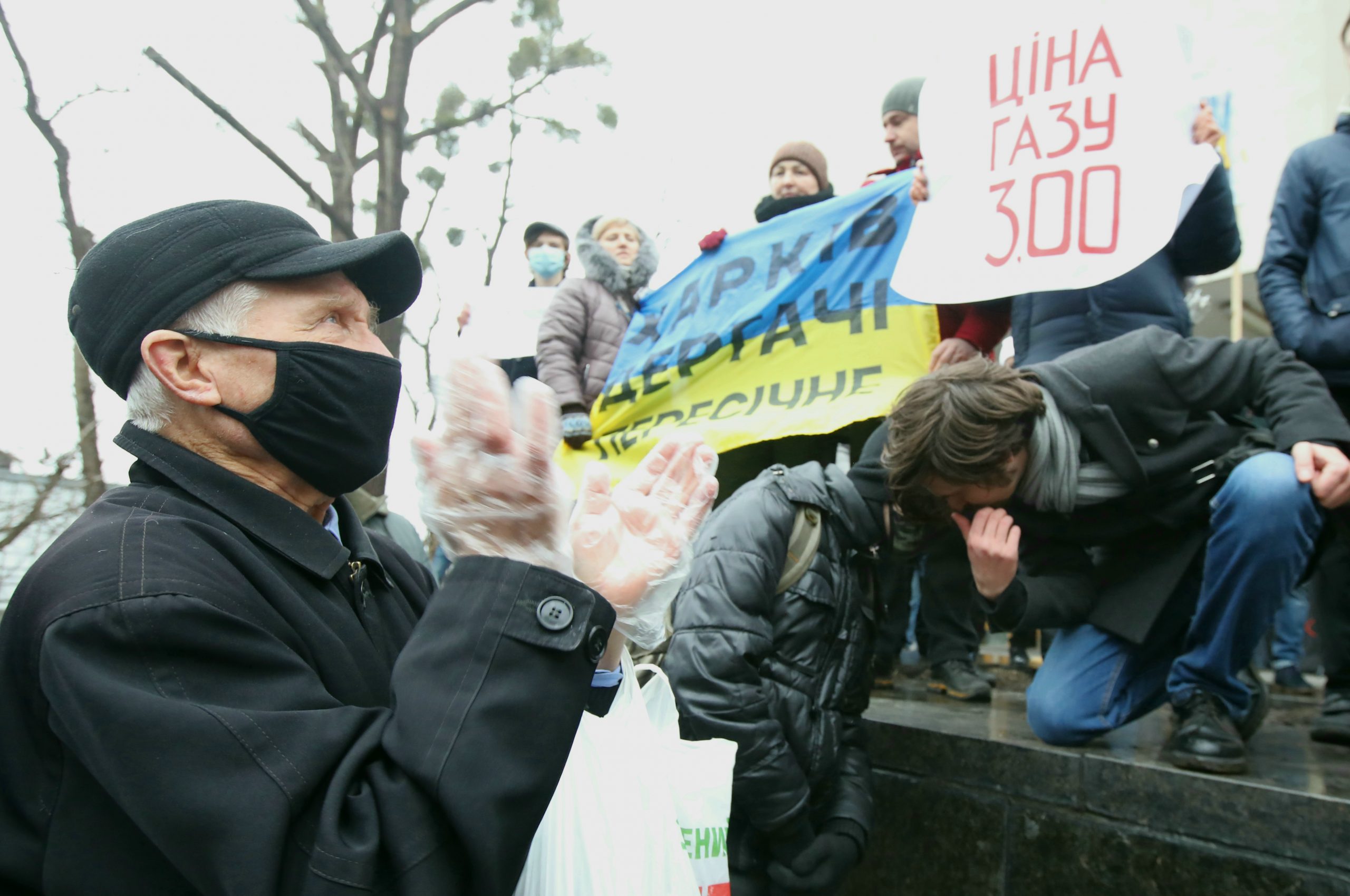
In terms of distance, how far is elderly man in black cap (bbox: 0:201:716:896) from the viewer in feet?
3.39

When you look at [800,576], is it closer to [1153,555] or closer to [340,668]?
[1153,555]

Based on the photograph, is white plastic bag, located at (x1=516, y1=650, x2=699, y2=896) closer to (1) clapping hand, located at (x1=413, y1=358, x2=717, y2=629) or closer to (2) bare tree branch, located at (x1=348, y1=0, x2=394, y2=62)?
(1) clapping hand, located at (x1=413, y1=358, x2=717, y2=629)

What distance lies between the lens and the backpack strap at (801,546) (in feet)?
9.39

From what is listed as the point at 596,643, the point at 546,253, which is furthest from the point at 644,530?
the point at 546,253

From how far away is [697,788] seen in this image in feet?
5.66

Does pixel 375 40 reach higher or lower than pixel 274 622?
higher

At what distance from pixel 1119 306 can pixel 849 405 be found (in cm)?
110

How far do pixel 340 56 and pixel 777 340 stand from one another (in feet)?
11.8

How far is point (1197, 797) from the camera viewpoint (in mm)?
2609

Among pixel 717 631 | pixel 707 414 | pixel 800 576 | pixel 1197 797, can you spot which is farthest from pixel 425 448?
pixel 707 414

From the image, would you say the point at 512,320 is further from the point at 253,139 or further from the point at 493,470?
the point at 493,470

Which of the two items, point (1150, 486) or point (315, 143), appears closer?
point (1150, 486)

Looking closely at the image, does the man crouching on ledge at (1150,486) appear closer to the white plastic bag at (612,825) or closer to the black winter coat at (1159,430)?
the black winter coat at (1159,430)

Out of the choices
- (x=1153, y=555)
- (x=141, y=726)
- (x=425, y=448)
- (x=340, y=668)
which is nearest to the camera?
(x=141, y=726)
